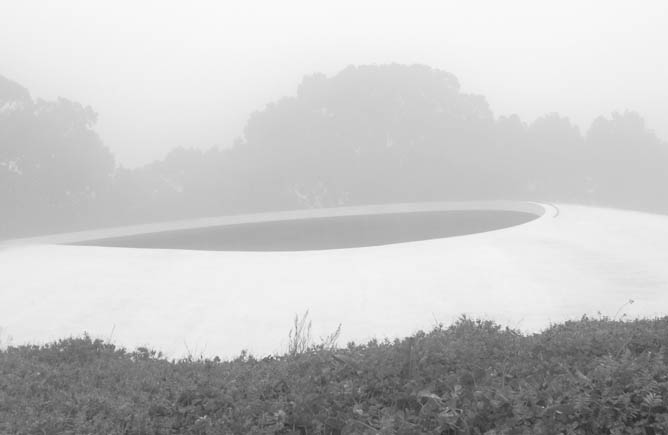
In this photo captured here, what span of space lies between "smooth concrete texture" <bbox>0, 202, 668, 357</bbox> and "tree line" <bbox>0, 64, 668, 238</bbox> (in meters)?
21.4

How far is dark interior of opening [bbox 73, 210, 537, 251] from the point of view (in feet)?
70.0

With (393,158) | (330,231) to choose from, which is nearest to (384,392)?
(330,231)

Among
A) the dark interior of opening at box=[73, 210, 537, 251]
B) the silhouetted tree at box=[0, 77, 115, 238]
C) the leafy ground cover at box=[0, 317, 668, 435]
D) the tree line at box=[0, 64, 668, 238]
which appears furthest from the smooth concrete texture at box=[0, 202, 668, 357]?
the tree line at box=[0, 64, 668, 238]

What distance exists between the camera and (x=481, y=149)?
1457 inches

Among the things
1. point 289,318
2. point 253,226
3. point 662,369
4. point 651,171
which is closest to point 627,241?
point 289,318

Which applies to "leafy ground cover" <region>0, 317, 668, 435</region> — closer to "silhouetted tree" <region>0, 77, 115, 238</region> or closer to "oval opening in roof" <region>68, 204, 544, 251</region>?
"oval opening in roof" <region>68, 204, 544, 251</region>

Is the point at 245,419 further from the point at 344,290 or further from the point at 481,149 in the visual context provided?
the point at 481,149

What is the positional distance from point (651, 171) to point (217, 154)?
30413mm

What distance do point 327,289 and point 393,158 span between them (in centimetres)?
2719

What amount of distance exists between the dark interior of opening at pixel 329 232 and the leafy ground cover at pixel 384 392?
52.0 ft

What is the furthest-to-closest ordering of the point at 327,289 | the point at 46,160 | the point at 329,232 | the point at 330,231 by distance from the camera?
the point at 46,160, the point at 330,231, the point at 329,232, the point at 327,289

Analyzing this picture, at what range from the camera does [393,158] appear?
122 feet

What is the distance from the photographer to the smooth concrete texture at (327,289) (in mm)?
9414

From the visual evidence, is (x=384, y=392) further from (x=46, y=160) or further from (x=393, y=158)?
(x=393, y=158)
